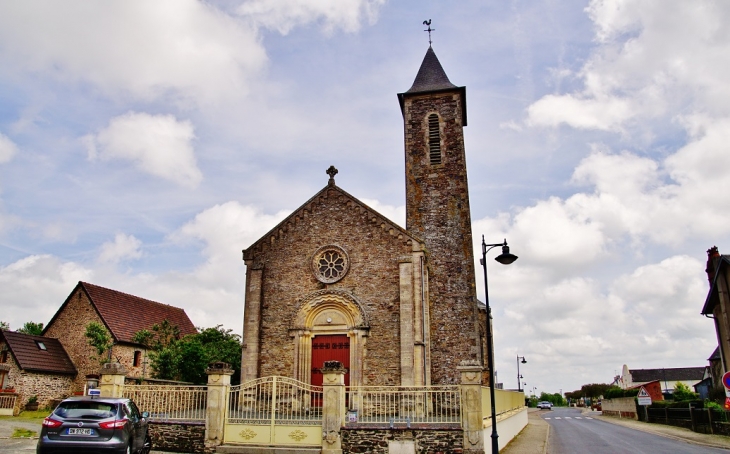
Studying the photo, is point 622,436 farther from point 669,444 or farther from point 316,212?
point 316,212

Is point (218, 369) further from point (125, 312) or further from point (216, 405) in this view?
point (125, 312)

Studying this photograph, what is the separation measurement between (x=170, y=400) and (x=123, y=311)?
71.5ft

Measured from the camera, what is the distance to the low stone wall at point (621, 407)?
40.5 m

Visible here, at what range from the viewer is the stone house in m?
28.4

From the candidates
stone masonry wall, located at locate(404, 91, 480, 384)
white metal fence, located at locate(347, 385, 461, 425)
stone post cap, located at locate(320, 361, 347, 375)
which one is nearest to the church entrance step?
white metal fence, located at locate(347, 385, 461, 425)

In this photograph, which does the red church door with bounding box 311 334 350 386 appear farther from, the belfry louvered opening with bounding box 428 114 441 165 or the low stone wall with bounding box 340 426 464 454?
the belfry louvered opening with bounding box 428 114 441 165

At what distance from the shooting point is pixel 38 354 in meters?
30.1

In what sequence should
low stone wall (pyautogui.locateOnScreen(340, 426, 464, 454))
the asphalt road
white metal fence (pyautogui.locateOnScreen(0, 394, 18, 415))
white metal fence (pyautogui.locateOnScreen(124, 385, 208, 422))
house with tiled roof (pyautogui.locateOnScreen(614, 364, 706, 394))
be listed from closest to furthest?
low stone wall (pyautogui.locateOnScreen(340, 426, 464, 454)) < white metal fence (pyautogui.locateOnScreen(124, 385, 208, 422)) < the asphalt road < white metal fence (pyautogui.locateOnScreen(0, 394, 18, 415)) < house with tiled roof (pyautogui.locateOnScreen(614, 364, 706, 394))

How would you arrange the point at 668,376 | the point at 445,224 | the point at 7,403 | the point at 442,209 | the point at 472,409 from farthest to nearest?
the point at 668,376 < the point at 7,403 < the point at 442,209 < the point at 445,224 < the point at 472,409

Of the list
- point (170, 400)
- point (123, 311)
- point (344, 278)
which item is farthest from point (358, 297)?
point (123, 311)

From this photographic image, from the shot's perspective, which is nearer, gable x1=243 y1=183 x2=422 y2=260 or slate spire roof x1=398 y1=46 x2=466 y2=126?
gable x1=243 y1=183 x2=422 y2=260

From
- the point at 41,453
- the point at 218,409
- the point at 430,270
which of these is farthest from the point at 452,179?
the point at 41,453

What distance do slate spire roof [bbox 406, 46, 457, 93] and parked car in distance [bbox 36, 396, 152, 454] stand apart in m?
21.8

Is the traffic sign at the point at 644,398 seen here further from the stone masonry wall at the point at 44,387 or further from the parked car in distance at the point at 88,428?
the stone masonry wall at the point at 44,387
